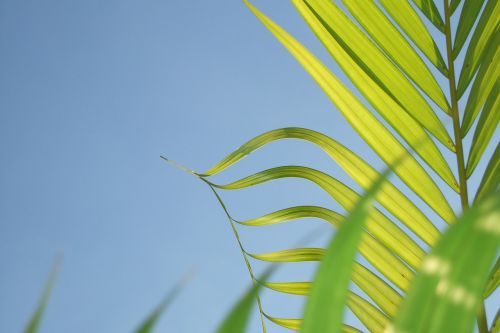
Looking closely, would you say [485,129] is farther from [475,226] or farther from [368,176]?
[475,226]

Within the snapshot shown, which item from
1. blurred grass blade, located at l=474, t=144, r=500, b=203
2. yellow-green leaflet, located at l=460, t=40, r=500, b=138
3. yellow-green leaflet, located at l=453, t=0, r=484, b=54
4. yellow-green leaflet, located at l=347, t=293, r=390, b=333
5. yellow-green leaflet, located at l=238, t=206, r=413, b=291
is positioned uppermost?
yellow-green leaflet, located at l=453, t=0, r=484, b=54

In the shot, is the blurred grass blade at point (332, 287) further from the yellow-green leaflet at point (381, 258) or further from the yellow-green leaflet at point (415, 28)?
the yellow-green leaflet at point (415, 28)

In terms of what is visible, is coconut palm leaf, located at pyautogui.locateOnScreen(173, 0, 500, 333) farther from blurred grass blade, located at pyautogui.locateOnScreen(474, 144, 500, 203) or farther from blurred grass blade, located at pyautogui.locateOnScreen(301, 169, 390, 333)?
blurred grass blade, located at pyautogui.locateOnScreen(301, 169, 390, 333)

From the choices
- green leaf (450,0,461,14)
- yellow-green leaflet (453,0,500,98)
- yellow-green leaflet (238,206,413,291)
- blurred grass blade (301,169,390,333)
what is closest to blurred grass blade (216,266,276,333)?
blurred grass blade (301,169,390,333)

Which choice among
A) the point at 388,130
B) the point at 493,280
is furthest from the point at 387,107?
the point at 493,280

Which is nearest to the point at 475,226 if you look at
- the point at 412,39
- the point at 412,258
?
the point at 412,258

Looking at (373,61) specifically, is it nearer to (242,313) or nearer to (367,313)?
(367,313)
